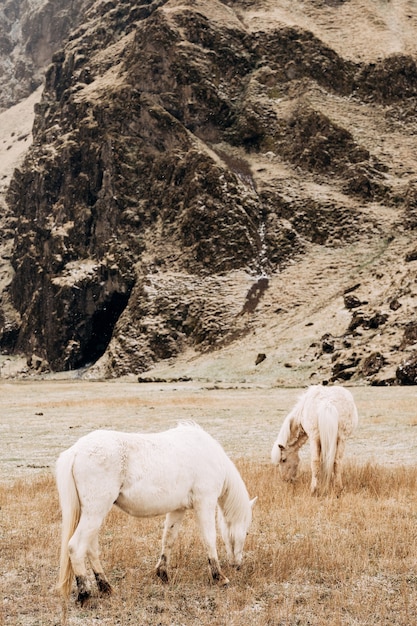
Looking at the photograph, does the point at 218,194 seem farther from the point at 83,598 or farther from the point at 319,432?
the point at 83,598

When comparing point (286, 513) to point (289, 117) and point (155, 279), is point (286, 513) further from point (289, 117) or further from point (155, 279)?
point (289, 117)

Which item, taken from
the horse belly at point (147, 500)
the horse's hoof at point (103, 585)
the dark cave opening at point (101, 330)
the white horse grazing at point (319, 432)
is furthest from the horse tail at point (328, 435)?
the dark cave opening at point (101, 330)

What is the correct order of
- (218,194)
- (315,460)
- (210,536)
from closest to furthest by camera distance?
(210,536)
(315,460)
(218,194)

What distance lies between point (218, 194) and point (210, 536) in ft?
320

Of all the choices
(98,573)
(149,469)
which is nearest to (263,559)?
(149,469)

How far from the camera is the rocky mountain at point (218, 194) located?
89.8 meters

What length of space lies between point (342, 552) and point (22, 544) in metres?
5.51

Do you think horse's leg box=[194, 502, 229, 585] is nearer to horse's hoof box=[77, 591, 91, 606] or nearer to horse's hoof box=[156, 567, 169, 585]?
horse's hoof box=[156, 567, 169, 585]

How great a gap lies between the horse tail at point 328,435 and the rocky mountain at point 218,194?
53.8 m

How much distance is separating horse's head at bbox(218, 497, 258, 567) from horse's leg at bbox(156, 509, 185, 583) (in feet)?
2.61

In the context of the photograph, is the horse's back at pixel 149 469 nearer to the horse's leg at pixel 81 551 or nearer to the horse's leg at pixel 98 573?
the horse's leg at pixel 81 551

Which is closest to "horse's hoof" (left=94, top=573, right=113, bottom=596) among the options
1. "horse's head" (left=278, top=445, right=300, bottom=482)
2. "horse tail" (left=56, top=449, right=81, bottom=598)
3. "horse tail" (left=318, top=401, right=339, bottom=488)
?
"horse tail" (left=56, top=449, right=81, bottom=598)

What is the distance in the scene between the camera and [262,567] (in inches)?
354

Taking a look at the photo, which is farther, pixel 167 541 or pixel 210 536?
pixel 167 541
